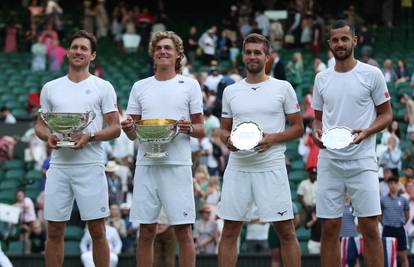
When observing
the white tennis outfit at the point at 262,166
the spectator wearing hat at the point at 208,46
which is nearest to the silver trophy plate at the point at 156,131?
the white tennis outfit at the point at 262,166

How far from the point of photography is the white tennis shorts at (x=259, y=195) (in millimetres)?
10047

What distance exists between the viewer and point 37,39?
27.6 meters

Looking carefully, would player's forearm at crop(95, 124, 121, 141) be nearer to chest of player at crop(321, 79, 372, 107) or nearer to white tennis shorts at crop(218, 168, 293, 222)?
white tennis shorts at crop(218, 168, 293, 222)

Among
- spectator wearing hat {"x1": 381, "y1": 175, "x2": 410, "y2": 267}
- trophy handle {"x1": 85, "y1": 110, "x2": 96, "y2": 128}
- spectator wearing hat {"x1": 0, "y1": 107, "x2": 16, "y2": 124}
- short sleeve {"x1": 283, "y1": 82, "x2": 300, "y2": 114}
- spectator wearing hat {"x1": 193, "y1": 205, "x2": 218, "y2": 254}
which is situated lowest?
spectator wearing hat {"x1": 193, "y1": 205, "x2": 218, "y2": 254}

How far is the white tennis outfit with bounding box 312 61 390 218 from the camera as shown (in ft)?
32.8

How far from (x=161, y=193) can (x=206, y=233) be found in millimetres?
5833

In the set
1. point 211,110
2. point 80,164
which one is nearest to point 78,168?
point 80,164

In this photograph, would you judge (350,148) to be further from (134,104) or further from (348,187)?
(134,104)

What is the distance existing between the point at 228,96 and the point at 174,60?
1.81 feet

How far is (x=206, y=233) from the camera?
16.0m

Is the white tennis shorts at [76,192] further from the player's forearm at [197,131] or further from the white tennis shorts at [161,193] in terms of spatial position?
the player's forearm at [197,131]

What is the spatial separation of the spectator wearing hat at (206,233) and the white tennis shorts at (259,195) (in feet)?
19.1

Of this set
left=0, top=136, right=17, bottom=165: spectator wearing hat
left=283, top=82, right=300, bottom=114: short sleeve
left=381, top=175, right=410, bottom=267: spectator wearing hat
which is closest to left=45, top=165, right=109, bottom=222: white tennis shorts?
left=283, top=82, right=300, bottom=114: short sleeve

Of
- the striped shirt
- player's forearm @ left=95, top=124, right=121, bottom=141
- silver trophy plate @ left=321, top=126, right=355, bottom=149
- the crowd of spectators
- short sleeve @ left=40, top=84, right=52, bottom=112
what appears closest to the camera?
silver trophy plate @ left=321, top=126, right=355, bottom=149
